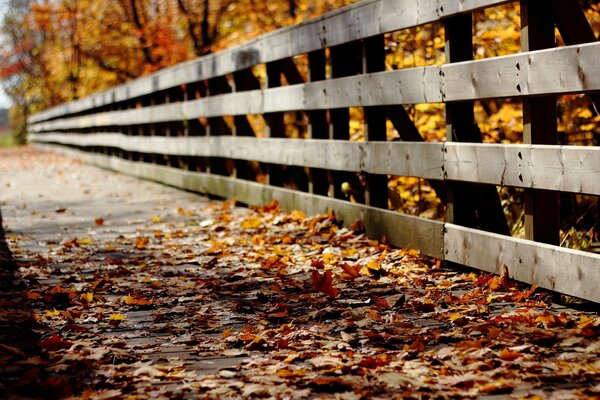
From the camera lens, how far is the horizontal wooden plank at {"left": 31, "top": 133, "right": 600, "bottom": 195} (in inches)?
167

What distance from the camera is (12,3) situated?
4522cm

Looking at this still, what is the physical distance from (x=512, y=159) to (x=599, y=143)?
248 cm

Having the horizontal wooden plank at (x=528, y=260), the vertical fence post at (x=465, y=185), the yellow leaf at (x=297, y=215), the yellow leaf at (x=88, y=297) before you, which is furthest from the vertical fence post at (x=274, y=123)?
the yellow leaf at (x=88, y=297)

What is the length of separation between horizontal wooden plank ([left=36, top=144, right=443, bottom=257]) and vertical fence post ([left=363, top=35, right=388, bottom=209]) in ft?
0.38

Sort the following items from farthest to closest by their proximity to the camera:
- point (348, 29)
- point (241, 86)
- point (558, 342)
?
point (241, 86)
point (348, 29)
point (558, 342)

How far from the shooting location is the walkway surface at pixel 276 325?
338cm

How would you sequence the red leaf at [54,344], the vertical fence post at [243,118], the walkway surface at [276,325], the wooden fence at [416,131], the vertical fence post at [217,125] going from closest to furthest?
the walkway surface at [276,325] → the red leaf at [54,344] → the wooden fence at [416,131] → the vertical fence post at [243,118] → the vertical fence post at [217,125]

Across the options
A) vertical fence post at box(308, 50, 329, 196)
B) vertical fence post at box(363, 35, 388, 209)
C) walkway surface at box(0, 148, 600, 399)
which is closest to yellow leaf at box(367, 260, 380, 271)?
walkway surface at box(0, 148, 600, 399)

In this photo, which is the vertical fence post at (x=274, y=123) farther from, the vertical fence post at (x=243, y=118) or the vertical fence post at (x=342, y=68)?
the vertical fence post at (x=342, y=68)

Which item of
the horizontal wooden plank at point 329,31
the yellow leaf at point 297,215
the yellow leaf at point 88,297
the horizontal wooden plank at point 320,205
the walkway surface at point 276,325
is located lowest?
the walkway surface at point 276,325

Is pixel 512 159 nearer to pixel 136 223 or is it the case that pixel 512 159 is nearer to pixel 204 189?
pixel 136 223

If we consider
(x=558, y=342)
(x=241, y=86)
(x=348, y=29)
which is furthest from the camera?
(x=241, y=86)

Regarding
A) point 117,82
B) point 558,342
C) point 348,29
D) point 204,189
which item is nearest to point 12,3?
point 117,82

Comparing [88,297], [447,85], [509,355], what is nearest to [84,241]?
[88,297]
